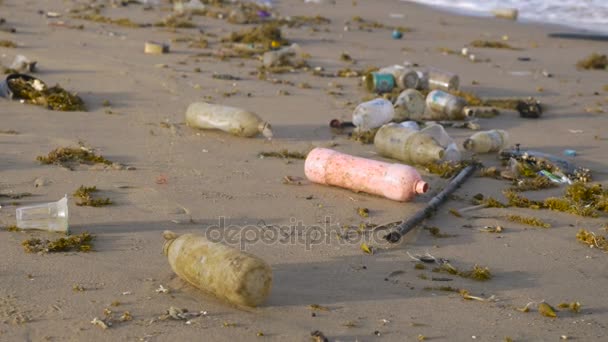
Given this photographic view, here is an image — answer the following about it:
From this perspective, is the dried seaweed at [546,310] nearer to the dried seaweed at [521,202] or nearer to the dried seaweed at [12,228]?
the dried seaweed at [521,202]

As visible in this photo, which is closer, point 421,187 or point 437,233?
point 437,233

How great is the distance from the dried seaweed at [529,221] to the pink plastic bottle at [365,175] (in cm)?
54

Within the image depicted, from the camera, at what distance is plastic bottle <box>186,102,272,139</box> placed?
6031mm

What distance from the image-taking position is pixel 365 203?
4.67m

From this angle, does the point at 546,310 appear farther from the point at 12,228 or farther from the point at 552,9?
the point at 552,9

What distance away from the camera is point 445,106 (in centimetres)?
712

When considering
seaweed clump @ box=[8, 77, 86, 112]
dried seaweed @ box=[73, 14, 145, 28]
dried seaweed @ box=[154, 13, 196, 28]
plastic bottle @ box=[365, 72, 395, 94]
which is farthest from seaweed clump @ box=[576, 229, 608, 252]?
dried seaweed @ box=[73, 14, 145, 28]

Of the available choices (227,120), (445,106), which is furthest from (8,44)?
(445,106)

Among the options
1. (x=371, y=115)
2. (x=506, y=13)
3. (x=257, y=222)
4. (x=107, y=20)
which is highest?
(x=506, y=13)

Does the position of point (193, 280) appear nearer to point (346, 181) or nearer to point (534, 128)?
point (346, 181)

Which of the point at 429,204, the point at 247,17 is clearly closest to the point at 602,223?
the point at 429,204

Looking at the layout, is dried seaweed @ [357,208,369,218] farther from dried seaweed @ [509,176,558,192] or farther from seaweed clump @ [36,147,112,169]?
seaweed clump @ [36,147,112,169]

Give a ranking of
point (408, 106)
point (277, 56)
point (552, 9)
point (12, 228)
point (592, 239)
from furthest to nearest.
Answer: point (552, 9) < point (277, 56) < point (408, 106) < point (592, 239) < point (12, 228)

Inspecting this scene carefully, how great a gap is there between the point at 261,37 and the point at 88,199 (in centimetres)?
659
